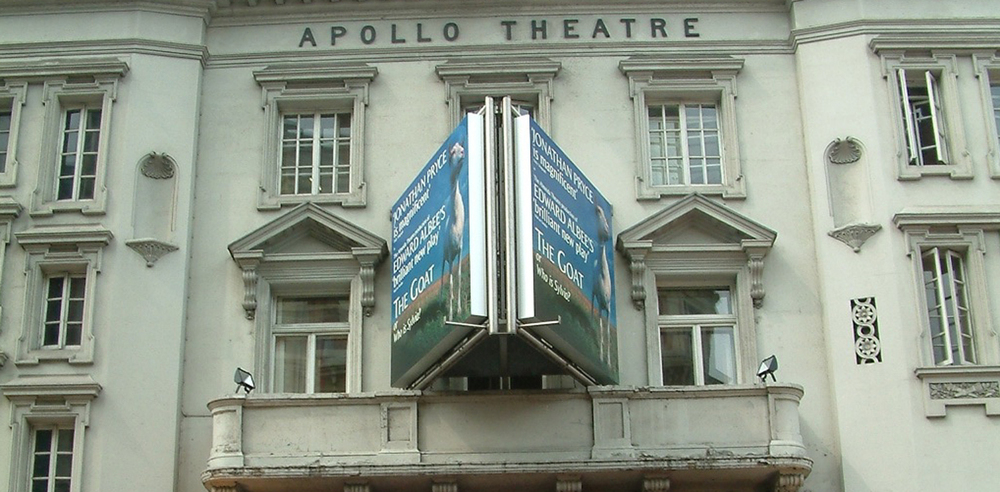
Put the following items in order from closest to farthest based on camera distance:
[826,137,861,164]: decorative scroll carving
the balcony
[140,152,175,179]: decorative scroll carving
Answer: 1. the balcony
2. [826,137,861,164]: decorative scroll carving
3. [140,152,175,179]: decorative scroll carving

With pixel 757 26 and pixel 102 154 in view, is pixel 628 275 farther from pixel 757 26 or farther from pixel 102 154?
pixel 102 154

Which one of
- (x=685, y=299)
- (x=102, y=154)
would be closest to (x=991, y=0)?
(x=685, y=299)

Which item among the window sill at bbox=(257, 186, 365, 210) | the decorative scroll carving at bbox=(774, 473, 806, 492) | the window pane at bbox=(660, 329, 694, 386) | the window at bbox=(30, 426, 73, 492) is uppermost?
the window sill at bbox=(257, 186, 365, 210)

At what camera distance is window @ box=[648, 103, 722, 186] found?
24.4 meters

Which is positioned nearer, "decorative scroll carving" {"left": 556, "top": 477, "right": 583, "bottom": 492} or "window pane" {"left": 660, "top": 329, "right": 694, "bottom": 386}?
"decorative scroll carving" {"left": 556, "top": 477, "right": 583, "bottom": 492}

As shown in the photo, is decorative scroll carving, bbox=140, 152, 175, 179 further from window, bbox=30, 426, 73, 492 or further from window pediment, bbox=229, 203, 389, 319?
window, bbox=30, 426, 73, 492

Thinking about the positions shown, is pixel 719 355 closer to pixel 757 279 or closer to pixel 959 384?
pixel 757 279

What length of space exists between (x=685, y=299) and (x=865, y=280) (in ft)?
9.90

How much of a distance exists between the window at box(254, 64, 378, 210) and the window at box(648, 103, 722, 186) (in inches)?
206

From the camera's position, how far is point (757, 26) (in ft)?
82.9

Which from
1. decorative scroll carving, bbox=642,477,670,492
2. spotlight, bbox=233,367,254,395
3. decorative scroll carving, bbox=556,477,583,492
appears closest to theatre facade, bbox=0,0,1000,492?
decorative scroll carving, bbox=556,477,583,492

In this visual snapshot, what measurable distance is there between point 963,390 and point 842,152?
4.64 metres

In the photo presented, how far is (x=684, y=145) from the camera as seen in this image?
2458 centimetres

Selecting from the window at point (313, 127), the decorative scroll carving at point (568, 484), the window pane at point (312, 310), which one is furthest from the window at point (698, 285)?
the window at point (313, 127)
